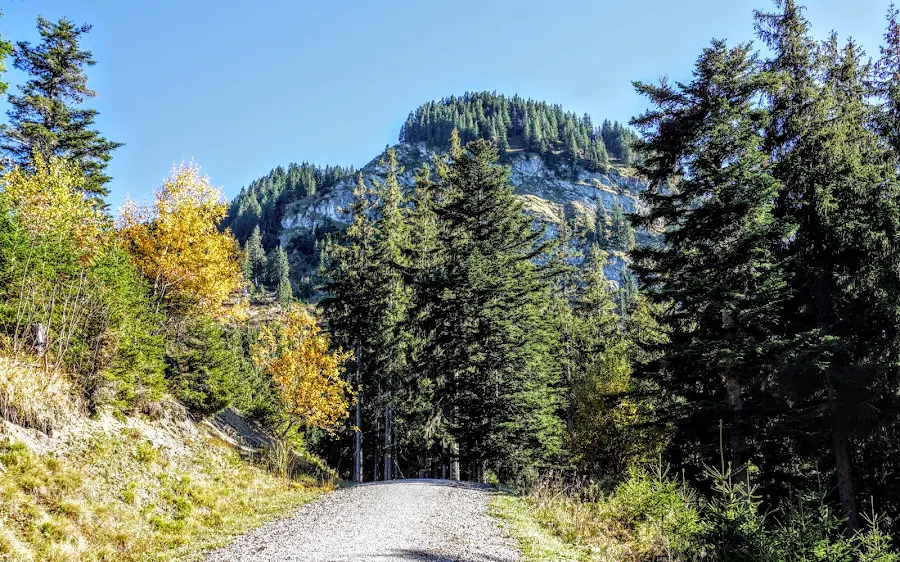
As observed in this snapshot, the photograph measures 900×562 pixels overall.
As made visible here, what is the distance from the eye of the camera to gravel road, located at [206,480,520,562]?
26.4 ft

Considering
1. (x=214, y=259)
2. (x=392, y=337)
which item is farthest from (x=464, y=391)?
(x=214, y=259)

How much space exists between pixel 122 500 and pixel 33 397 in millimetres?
2628

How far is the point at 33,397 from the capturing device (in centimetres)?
959

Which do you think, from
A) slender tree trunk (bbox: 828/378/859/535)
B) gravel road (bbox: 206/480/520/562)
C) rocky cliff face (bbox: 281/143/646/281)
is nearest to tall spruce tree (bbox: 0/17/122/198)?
gravel road (bbox: 206/480/520/562)

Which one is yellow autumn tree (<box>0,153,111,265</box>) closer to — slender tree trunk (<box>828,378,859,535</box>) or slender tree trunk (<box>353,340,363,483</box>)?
slender tree trunk (<box>353,340,363,483</box>)

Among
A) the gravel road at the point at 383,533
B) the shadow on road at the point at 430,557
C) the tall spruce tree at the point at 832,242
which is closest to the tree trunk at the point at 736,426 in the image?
the tall spruce tree at the point at 832,242

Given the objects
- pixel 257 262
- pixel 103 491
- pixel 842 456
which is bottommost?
pixel 842 456

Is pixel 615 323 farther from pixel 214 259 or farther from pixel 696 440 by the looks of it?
pixel 214 259

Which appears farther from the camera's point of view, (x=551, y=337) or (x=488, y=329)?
(x=551, y=337)

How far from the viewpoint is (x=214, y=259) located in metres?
18.8

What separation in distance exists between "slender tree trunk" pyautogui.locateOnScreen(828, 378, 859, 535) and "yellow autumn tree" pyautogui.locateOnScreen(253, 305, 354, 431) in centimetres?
1729

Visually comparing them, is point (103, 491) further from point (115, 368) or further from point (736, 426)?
point (736, 426)

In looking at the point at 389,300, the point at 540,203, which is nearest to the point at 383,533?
the point at 389,300

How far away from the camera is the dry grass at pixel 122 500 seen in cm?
743
